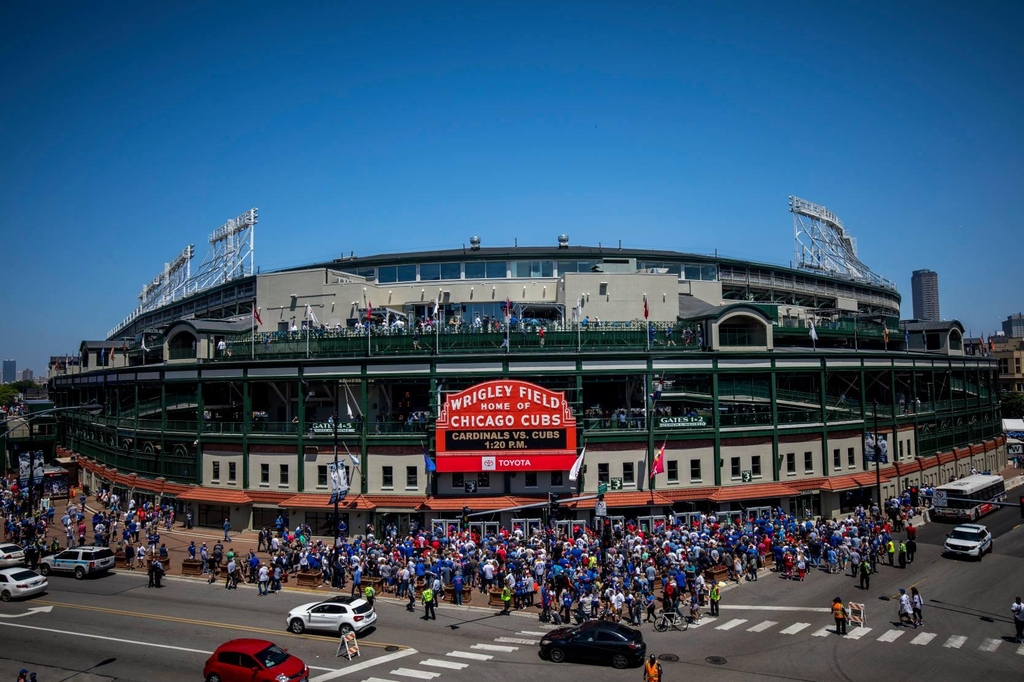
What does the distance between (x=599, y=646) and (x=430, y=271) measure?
48784 millimetres

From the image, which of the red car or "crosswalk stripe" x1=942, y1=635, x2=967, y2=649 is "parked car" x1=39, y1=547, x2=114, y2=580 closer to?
the red car

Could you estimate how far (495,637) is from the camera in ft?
89.0

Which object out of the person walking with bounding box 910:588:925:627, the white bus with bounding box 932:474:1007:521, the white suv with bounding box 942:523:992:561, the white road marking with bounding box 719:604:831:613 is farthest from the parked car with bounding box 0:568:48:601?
the white bus with bounding box 932:474:1007:521

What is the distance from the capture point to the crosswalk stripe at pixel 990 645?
25.7 meters

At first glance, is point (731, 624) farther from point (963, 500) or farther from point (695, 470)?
point (963, 500)

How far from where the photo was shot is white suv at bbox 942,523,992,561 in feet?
125

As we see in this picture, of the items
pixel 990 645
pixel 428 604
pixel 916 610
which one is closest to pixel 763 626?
pixel 916 610

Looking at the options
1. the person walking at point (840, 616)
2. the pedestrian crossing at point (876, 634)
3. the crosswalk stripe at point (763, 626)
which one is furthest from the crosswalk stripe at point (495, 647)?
the person walking at point (840, 616)

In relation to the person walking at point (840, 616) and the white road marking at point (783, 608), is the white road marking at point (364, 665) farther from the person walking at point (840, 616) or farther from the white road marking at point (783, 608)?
the person walking at point (840, 616)

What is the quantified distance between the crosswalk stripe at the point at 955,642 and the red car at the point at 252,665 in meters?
23.4

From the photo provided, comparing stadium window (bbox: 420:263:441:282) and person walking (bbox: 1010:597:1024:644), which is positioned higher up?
stadium window (bbox: 420:263:441:282)

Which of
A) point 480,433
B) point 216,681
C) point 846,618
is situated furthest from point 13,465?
point 846,618

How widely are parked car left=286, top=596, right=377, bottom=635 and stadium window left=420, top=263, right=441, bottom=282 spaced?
1706 inches

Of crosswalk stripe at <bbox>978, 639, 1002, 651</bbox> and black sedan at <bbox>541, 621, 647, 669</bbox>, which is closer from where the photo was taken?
black sedan at <bbox>541, 621, 647, 669</bbox>
